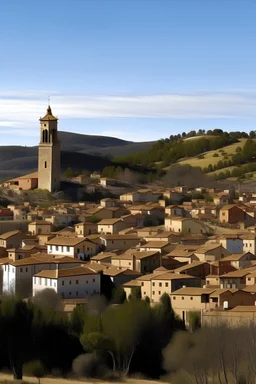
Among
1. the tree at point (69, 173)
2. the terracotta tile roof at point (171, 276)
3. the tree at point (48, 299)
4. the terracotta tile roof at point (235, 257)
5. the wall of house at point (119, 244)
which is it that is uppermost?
the tree at point (69, 173)

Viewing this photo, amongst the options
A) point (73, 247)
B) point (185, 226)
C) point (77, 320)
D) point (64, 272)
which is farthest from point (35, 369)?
point (185, 226)

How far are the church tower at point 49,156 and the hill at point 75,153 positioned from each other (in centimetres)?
1312

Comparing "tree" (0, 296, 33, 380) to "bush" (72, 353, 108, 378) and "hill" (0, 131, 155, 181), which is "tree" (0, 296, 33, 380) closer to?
"bush" (72, 353, 108, 378)

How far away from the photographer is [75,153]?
8238 centimetres

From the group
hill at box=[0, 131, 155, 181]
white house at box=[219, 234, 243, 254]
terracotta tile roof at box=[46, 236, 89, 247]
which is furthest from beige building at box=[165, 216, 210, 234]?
hill at box=[0, 131, 155, 181]

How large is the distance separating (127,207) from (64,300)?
18.5 metres

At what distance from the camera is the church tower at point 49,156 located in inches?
2384

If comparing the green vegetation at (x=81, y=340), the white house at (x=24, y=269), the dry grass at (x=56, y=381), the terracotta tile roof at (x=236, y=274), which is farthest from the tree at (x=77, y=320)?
the terracotta tile roof at (x=236, y=274)

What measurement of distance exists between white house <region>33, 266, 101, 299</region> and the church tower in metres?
22.2

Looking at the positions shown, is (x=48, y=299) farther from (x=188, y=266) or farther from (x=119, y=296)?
(x=188, y=266)

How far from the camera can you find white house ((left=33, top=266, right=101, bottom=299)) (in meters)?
37.8

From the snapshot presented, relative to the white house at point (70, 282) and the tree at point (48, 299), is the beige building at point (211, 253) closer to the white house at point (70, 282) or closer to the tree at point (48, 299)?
the white house at point (70, 282)

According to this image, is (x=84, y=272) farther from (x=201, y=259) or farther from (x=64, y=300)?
(x=201, y=259)

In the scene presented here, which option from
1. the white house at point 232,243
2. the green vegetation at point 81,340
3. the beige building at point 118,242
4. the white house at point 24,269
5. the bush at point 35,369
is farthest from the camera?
the beige building at point 118,242
